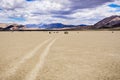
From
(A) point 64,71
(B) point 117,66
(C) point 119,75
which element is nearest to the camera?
(C) point 119,75

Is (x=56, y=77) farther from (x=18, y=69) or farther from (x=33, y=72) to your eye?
(x=18, y=69)

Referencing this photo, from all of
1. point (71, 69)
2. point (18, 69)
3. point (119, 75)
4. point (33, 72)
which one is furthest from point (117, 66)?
point (18, 69)

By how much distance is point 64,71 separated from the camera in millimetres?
10750

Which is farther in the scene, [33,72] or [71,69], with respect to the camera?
[71,69]

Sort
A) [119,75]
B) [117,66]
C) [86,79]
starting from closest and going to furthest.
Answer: [86,79]
[119,75]
[117,66]

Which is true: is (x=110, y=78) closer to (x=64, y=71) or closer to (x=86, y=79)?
(x=86, y=79)

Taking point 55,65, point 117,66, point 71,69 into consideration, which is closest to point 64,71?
point 71,69

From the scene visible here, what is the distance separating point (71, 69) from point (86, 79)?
2124 mm

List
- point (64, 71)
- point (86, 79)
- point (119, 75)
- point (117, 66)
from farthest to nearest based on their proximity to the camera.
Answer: point (117, 66), point (64, 71), point (119, 75), point (86, 79)

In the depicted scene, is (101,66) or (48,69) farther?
(101,66)

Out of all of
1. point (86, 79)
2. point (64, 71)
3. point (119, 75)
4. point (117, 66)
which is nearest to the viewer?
point (86, 79)

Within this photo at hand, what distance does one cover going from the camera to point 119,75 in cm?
989

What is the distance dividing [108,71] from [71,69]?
→ 6.89 feet

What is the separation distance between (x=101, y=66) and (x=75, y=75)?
9.44ft
